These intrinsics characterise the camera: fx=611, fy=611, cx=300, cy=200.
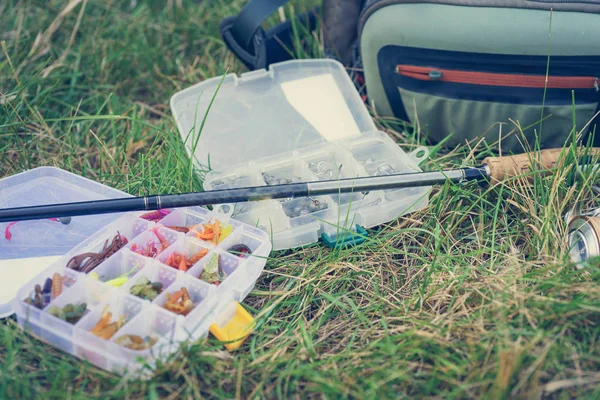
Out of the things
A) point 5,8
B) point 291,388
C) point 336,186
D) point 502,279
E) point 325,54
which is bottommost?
point 291,388

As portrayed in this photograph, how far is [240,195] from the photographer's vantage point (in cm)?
213

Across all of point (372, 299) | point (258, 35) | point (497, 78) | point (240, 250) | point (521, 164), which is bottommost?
point (372, 299)

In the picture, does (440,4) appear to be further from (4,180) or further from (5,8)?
(5,8)

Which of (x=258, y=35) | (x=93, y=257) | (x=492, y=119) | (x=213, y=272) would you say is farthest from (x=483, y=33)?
(x=93, y=257)

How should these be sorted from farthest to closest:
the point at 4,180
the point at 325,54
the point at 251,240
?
1. the point at 325,54
2. the point at 4,180
3. the point at 251,240

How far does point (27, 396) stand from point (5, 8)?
248 centimetres

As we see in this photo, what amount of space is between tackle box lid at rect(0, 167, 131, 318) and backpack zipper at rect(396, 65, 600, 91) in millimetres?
1294

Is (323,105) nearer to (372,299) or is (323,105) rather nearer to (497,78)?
(497,78)

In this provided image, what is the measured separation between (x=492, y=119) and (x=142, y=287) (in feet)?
5.16

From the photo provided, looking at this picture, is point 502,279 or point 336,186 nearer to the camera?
point 502,279

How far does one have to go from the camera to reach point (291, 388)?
173 centimetres

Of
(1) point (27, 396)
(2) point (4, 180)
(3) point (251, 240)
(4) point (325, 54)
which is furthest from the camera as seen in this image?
(4) point (325, 54)

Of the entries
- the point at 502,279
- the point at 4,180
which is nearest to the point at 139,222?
the point at 4,180

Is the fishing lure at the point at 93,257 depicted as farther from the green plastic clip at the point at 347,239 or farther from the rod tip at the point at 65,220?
the green plastic clip at the point at 347,239
